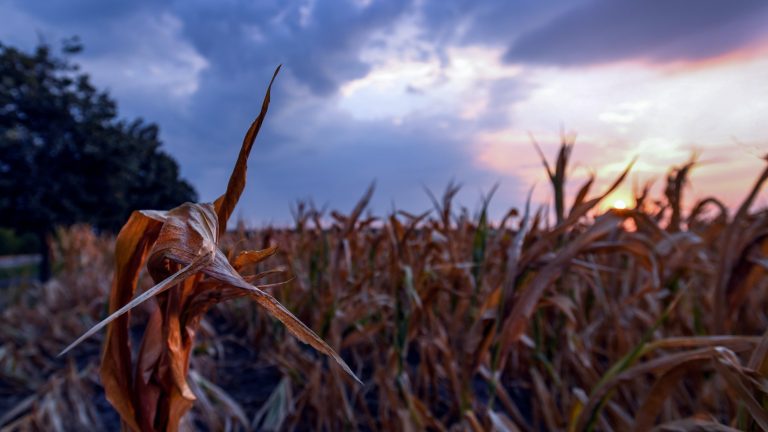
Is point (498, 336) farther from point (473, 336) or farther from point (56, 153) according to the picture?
point (56, 153)

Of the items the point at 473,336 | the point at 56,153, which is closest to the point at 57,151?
the point at 56,153

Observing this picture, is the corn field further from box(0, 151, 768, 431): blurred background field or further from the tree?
the tree

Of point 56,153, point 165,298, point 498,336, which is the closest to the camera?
point 165,298

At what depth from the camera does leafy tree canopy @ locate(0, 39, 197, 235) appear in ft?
63.5

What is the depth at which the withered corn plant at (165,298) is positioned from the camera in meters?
0.54

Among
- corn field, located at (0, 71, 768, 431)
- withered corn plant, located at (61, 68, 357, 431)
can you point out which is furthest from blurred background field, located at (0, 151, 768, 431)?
withered corn plant, located at (61, 68, 357, 431)

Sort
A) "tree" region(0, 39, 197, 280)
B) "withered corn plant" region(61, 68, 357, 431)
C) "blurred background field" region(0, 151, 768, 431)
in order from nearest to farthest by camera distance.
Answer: "withered corn plant" region(61, 68, 357, 431) < "blurred background field" region(0, 151, 768, 431) < "tree" region(0, 39, 197, 280)

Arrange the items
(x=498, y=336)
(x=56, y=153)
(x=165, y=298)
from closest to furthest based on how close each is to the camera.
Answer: (x=165, y=298) < (x=498, y=336) < (x=56, y=153)

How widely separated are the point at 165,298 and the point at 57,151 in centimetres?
2299

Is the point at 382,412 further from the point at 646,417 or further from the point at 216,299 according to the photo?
the point at 216,299

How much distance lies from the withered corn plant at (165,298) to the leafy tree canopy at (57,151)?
19442mm

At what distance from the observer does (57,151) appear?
2022 cm

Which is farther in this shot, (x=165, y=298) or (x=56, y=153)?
(x=56, y=153)

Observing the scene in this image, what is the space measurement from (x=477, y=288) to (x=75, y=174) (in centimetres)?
2216
